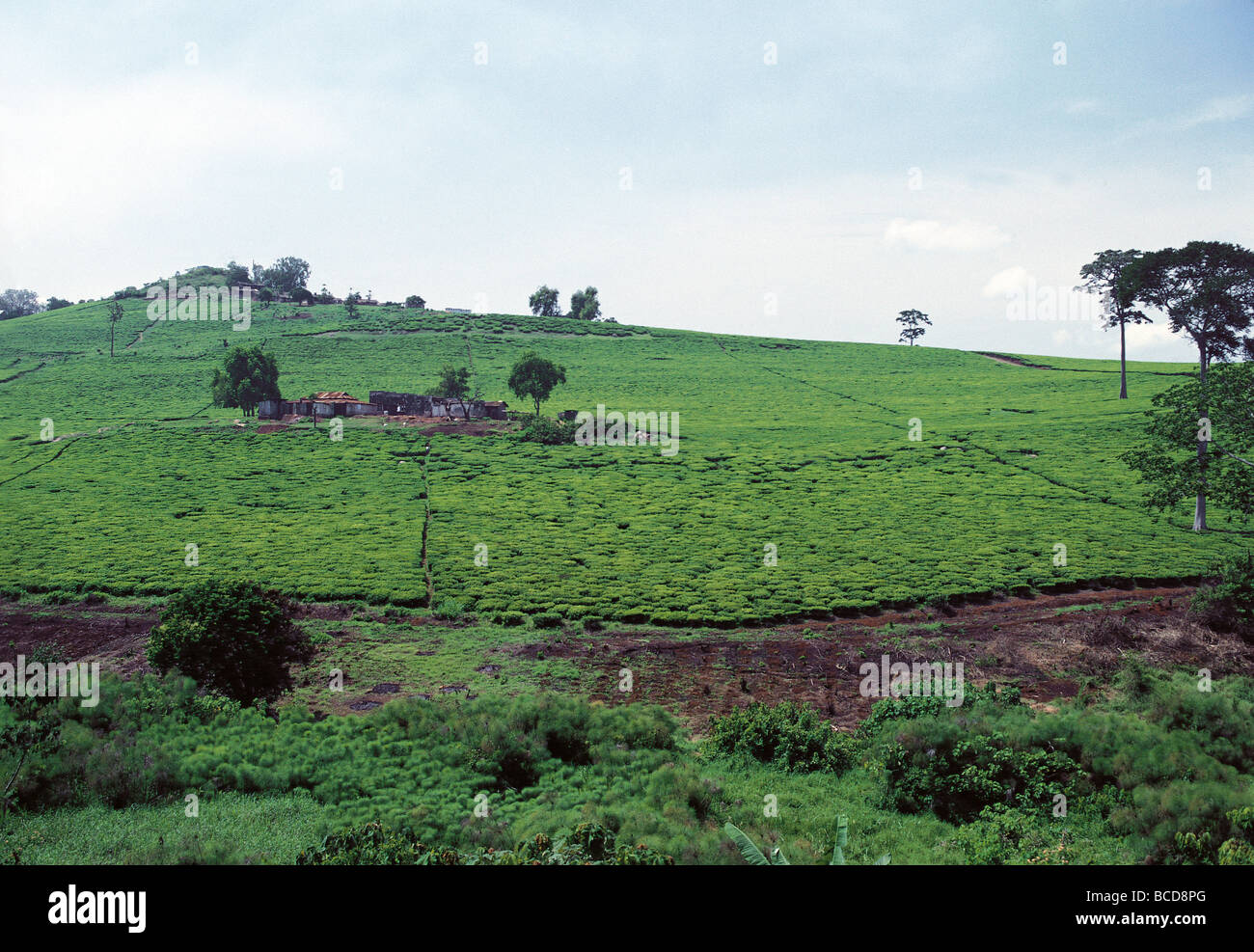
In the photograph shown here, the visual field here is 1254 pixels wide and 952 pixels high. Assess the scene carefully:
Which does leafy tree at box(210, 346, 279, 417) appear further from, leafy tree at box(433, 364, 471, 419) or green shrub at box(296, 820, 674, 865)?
green shrub at box(296, 820, 674, 865)

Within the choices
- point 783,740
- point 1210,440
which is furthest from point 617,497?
point 783,740

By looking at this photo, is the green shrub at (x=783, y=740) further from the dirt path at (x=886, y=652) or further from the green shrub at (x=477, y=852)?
the green shrub at (x=477, y=852)

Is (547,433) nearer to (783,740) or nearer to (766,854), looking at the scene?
Result: (783,740)

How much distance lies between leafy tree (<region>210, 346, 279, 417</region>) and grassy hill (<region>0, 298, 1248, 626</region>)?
8.42ft

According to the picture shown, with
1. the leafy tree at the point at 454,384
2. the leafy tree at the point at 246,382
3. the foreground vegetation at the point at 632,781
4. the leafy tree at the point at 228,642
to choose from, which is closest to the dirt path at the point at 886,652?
the foreground vegetation at the point at 632,781

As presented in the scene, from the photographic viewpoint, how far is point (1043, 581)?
4188 cm

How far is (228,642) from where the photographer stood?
26.6 meters

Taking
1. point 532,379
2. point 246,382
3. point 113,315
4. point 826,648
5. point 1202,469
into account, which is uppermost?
point 113,315

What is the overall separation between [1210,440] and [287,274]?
624 ft

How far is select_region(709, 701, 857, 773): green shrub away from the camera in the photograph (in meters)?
22.8

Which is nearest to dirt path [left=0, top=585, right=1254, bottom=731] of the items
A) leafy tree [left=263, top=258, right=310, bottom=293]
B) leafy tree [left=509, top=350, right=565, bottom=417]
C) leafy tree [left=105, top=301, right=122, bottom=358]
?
leafy tree [left=509, top=350, right=565, bottom=417]
